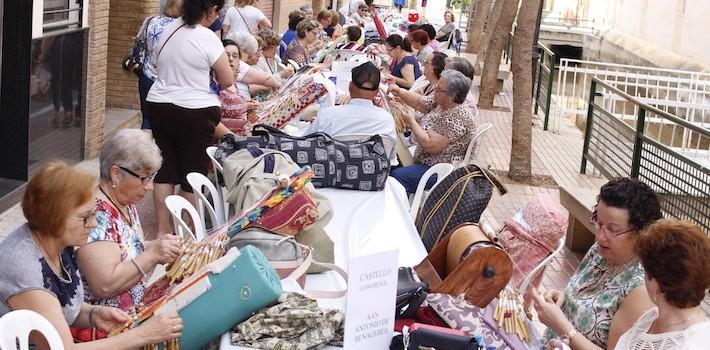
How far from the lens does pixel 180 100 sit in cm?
740

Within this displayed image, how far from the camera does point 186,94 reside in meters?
7.40

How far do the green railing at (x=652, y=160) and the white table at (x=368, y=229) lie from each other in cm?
286

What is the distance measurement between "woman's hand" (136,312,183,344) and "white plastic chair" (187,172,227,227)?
2180mm

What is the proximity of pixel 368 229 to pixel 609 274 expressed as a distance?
72.2 inches

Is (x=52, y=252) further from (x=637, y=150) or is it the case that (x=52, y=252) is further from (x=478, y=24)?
(x=478, y=24)

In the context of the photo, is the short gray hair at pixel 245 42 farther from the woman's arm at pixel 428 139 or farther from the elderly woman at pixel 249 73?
the woman's arm at pixel 428 139

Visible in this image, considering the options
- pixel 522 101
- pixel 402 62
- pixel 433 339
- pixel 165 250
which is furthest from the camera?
pixel 402 62

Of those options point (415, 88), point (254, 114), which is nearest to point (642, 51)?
point (415, 88)

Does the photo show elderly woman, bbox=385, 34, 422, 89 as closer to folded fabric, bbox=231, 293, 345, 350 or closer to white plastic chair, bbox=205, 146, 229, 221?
white plastic chair, bbox=205, 146, 229, 221

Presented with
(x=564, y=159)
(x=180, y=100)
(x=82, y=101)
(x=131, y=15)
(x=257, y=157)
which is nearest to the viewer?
(x=257, y=157)

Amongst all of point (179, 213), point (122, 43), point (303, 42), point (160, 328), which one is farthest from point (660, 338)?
point (303, 42)

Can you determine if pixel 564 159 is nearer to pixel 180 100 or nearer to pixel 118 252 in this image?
pixel 180 100

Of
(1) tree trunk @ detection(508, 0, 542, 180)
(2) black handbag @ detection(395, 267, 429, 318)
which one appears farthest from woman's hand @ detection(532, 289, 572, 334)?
(1) tree trunk @ detection(508, 0, 542, 180)

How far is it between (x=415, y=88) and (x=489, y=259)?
297 inches
